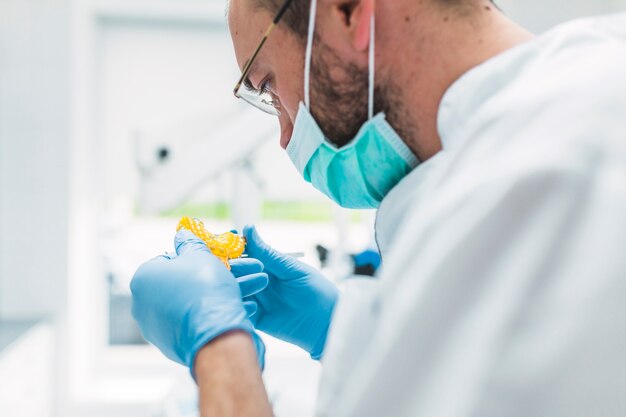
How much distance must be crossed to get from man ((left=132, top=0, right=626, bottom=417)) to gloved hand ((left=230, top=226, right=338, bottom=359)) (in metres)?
0.31

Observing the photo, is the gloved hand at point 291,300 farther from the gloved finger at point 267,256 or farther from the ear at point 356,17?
the ear at point 356,17

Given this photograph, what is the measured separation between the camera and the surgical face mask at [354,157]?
0.78 meters

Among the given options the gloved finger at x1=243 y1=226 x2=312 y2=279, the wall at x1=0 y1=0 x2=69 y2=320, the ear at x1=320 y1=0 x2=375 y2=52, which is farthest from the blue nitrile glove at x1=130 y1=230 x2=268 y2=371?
the wall at x1=0 y1=0 x2=69 y2=320

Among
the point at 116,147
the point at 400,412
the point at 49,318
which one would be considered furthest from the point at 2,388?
the point at 400,412

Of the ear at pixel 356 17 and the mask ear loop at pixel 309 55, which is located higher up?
the ear at pixel 356 17

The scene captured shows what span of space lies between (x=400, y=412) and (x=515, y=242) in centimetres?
19

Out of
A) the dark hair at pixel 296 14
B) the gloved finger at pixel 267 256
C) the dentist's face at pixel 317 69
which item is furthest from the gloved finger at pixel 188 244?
the dark hair at pixel 296 14

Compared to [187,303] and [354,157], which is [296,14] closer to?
[354,157]

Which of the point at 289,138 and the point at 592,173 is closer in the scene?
the point at 592,173

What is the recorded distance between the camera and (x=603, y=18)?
2.20 feet

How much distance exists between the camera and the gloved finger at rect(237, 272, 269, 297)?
94 cm

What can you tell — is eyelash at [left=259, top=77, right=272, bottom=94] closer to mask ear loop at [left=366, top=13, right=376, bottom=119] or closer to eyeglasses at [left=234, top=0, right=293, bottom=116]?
eyeglasses at [left=234, top=0, right=293, bottom=116]

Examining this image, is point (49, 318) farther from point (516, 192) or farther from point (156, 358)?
point (516, 192)


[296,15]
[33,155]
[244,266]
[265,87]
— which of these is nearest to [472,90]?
[296,15]
